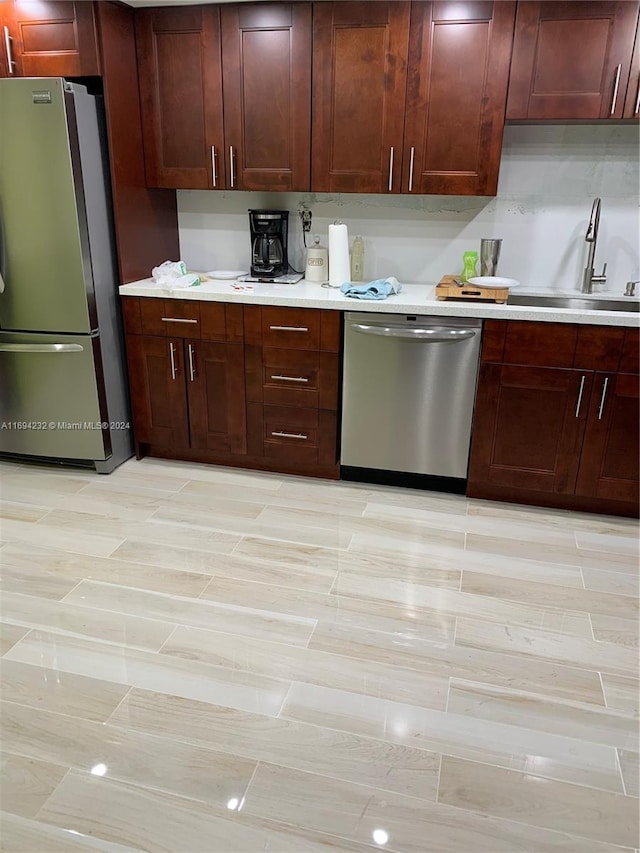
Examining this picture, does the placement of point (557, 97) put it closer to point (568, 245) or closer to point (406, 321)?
point (568, 245)

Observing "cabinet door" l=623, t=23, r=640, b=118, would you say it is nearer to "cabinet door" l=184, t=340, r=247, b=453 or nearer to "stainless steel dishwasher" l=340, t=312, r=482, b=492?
"stainless steel dishwasher" l=340, t=312, r=482, b=492

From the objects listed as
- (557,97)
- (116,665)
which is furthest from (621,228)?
(116,665)

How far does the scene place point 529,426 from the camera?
289 centimetres

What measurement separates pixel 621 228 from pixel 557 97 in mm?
729

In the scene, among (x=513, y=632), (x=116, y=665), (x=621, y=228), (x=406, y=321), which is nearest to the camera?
(x=116, y=665)

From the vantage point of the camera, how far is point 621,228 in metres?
3.08

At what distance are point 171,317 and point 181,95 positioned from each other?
106 centimetres

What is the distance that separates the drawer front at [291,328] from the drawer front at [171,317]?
0.36 metres

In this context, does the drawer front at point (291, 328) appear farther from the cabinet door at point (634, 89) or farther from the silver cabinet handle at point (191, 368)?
the cabinet door at point (634, 89)

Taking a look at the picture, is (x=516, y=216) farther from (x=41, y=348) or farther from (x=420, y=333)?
(x=41, y=348)

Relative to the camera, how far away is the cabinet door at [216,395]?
10.4 feet

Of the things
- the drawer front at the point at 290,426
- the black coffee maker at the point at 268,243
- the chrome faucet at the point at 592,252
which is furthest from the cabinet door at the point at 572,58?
the drawer front at the point at 290,426

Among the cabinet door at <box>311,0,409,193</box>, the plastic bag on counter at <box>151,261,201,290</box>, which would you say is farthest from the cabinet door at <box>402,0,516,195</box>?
the plastic bag on counter at <box>151,261,201,290</box>

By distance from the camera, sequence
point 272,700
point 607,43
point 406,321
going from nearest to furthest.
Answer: point 272,700
point 607,43
point 406,321
